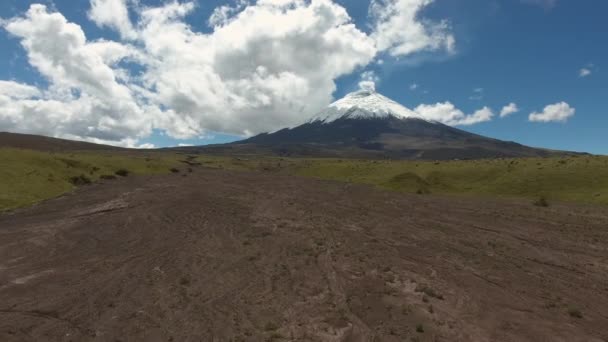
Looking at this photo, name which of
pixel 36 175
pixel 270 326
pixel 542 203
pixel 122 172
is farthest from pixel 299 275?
pixel 122 172

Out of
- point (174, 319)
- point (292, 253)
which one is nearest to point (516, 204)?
point (292, 253)

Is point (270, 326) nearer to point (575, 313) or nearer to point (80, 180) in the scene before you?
point (575, 313)

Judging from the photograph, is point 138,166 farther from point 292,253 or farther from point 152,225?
point 292,253

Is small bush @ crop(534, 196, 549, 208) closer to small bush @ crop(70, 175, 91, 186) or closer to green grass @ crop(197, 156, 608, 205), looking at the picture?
green grass @ crop(197, 156, 608, 205)

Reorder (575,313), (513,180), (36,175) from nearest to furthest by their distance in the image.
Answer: (575,313), (36,175), (513,180)

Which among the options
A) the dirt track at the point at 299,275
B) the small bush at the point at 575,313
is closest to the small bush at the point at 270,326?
the dirt track at the point at 299,275

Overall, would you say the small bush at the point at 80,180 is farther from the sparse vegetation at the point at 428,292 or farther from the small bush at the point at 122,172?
the sparse vegetation at the point at 428,292
